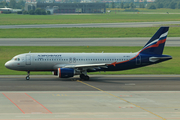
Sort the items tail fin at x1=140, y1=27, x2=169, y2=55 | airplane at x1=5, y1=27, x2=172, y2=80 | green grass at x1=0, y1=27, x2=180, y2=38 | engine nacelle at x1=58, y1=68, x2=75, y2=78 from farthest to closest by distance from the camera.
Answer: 1. green grass at x1=0, y1=27, x2=180, y2=38
2. tail fin at x1=140, y1=27, x2=169, y2=55
3. airplane at x1=5, y1=27, x2=172, y2=80
4. engine nacelle at x1=58, y1=68, x2=75, y2=78

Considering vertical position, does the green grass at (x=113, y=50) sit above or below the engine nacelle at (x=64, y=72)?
below

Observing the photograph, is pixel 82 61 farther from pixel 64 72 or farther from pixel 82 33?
pixel 82 33

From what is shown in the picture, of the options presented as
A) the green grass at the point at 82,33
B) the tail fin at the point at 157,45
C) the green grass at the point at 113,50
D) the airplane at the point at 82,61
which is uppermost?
the tail fin at the point at 157,45

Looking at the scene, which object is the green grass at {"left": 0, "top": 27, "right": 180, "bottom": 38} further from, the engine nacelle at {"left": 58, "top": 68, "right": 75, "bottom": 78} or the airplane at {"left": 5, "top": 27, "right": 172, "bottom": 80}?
the engine nacelle at {"left": 58, "top": 68, "right": 75, "bottom": 78}

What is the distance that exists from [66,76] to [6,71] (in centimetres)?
1393

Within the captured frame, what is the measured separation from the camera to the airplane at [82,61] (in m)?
44.2

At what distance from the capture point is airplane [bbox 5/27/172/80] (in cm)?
4416

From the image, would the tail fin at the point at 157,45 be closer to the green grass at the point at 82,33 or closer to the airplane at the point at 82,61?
the airplane at the point at 82,61

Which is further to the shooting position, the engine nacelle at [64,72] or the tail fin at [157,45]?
the tail fin at [157,45]

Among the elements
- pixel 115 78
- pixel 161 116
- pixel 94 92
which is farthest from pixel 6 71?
pixel 161 116

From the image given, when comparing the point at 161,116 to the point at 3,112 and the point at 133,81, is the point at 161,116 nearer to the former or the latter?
the point at 3,112

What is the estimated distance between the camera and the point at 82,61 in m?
45.8

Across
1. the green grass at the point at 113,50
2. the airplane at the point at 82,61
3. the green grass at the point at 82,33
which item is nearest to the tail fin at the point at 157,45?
the airplane at the point at 82,61

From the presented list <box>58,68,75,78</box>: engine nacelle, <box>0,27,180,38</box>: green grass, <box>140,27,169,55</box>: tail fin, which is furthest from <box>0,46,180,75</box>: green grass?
<box>0,27,180,38</box>: green grass
